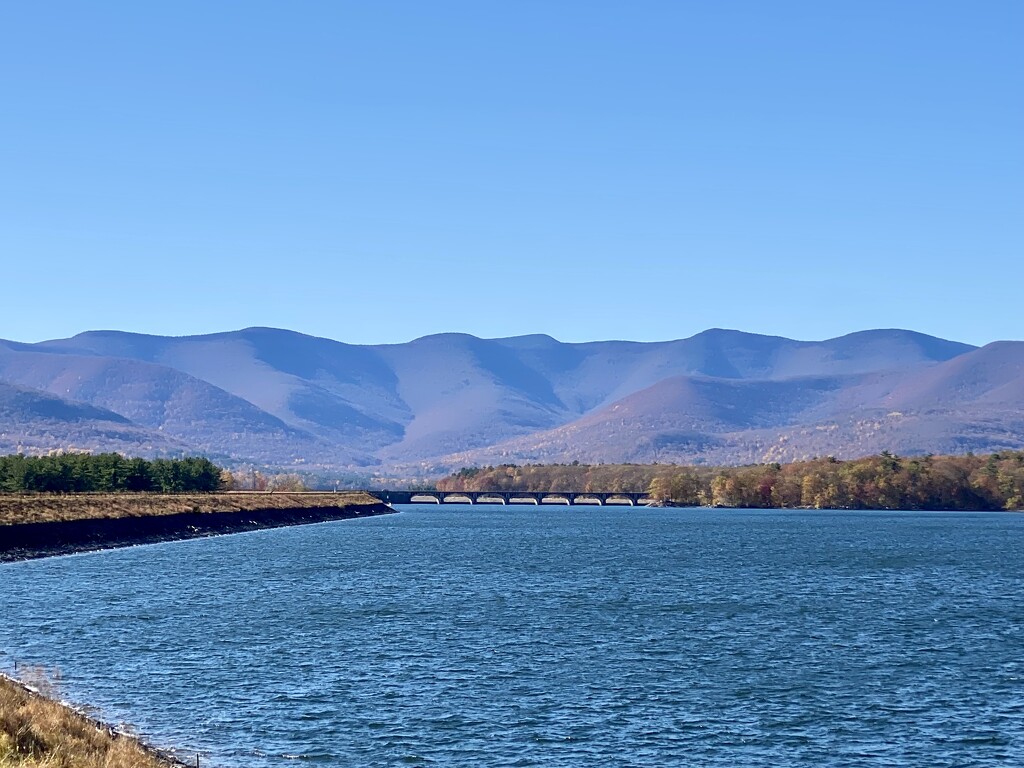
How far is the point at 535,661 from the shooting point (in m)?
61.0

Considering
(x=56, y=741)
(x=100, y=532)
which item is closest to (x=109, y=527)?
(x=100, y=532)

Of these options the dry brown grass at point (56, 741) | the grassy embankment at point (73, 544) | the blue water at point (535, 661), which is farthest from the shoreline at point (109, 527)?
the dry brown grass at point (56, 741)

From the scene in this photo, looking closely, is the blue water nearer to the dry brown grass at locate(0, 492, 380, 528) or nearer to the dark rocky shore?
the dark rocky shore

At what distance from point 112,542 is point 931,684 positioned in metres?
105

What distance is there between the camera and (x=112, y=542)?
143250mm

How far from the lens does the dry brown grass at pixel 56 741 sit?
32.9 m

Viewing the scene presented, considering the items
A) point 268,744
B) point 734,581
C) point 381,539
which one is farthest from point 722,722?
point 381,539

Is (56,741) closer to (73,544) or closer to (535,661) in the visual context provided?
(535,661)

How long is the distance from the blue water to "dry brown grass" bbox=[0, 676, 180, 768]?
11.6 feet

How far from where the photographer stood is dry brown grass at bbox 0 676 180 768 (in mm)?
32875

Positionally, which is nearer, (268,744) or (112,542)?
(268,744)

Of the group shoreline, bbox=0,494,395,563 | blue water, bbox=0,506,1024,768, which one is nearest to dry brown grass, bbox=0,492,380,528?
shoreline, bbox=0,494,395,563

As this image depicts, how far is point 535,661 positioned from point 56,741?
28625mm

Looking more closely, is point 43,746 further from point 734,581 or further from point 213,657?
point 734,581
